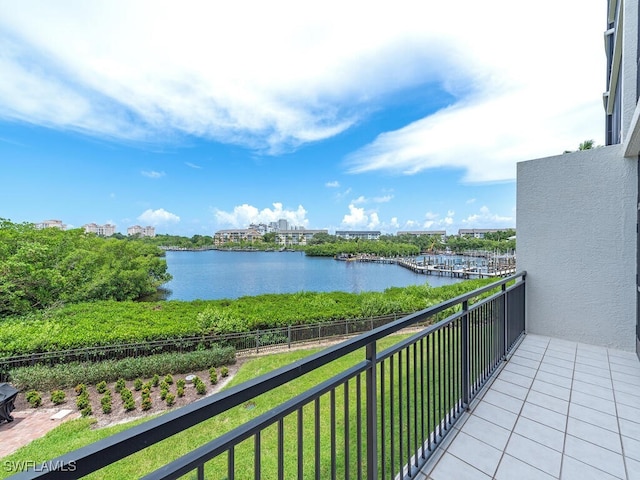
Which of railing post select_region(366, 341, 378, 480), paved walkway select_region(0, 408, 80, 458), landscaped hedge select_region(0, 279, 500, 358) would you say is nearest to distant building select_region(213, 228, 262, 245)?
landscaped hedge select_region(0, 279, 500, 358)

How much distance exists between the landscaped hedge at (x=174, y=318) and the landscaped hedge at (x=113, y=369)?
69 centimetres

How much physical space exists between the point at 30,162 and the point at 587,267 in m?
33.8

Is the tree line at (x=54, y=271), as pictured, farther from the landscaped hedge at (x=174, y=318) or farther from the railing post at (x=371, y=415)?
the railing post at (x=371, y=415)

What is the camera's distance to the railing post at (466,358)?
7.09 ft

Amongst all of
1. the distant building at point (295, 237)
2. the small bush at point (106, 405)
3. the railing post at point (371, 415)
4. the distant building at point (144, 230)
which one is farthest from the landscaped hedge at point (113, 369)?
the distant building at point (144, 230)

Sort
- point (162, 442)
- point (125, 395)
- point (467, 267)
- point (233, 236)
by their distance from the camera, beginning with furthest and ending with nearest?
point (233, 236) < point (467, 267) < point (125, 395) < point (162, 442)

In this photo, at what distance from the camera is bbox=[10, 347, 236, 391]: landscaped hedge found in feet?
22.4

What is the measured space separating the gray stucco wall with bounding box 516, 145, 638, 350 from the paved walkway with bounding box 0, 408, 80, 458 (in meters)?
8.85

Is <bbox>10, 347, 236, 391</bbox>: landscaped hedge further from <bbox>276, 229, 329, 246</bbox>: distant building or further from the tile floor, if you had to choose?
<bbox>276, 229, 329, 246</bbox>: distant building

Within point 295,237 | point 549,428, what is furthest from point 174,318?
point 295,237

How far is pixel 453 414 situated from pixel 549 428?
716 millimetres

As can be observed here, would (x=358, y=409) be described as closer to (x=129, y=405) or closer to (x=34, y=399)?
(x=129, y=405)

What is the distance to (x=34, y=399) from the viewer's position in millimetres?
6145

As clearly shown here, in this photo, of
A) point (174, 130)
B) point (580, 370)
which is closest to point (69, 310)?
point (580, 370)
